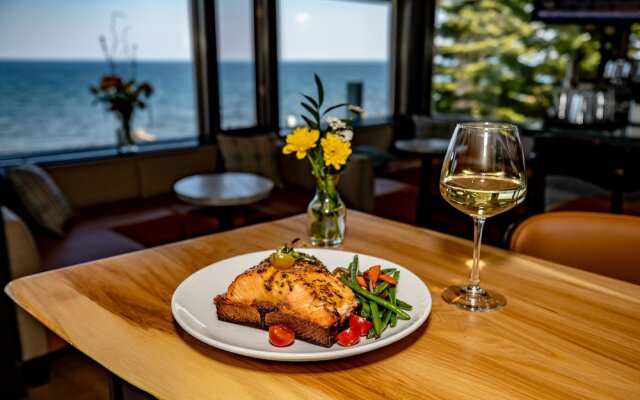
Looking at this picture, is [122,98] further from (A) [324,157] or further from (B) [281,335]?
(B) [281,335]

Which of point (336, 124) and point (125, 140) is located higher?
point (336, 124)

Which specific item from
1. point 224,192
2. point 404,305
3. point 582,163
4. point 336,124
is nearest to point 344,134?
point 336,124

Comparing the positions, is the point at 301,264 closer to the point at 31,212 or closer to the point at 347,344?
the point at 347,344

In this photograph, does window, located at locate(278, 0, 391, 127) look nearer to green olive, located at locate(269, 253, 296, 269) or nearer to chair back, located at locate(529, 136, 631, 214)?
green olive, located at locate(269, 253, 296, 269)

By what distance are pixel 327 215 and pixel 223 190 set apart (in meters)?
1.84

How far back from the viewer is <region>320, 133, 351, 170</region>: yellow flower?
3.63 feet

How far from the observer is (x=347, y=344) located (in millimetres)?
734

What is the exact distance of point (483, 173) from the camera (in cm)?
87

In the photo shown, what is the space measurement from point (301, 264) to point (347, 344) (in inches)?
6.1

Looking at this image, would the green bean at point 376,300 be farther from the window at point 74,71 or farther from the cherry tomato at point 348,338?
the window at point 74,71

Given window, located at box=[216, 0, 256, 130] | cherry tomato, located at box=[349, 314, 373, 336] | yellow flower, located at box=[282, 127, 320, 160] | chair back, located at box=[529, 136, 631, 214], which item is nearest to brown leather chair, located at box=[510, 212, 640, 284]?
Answer: yellow flower, located at box=[282, 127, 320, 160]

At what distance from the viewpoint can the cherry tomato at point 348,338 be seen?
2.41 feet

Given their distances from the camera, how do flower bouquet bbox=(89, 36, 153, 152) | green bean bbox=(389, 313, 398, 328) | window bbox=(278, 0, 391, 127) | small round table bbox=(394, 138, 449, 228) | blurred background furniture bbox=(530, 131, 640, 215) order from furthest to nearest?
window bbox=(278, 0, 391, 127), small round table bbox=(394, 138, 449, 228), flower bouquet bbox=(89, 36, 153, 152), blurred background furniture bbox=(530, 131, 640, 215), green bean bbox=(389, 313, 398, 328)

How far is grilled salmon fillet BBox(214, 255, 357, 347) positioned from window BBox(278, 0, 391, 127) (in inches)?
25.9
